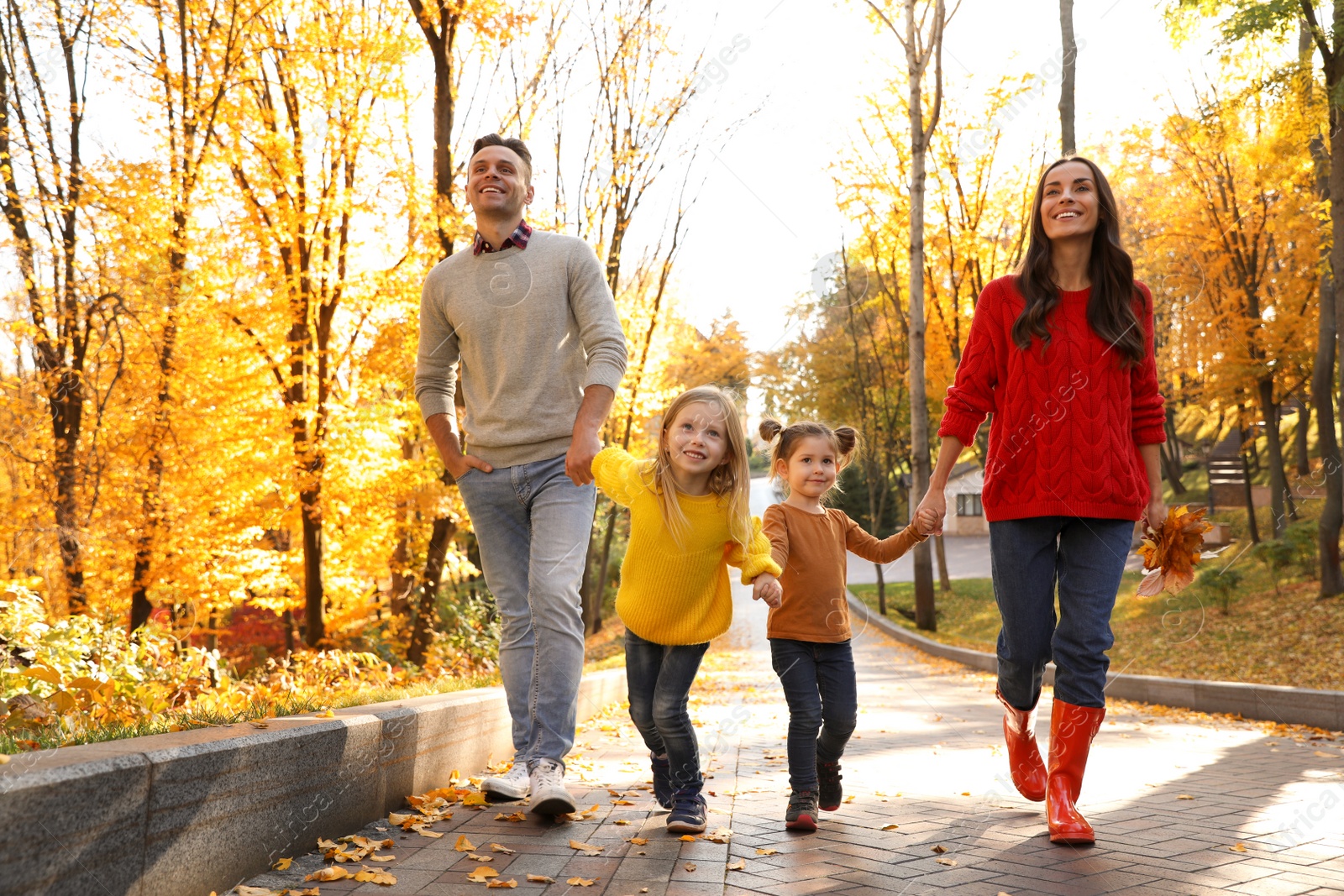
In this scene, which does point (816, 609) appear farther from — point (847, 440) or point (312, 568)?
point (312, 568)

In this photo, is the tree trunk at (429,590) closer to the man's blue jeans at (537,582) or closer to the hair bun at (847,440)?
the man's blue jeans at (537,582)

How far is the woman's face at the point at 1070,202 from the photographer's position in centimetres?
389

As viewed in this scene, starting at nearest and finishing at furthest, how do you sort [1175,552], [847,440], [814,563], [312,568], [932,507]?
1. [1175,552]
2. [932,507]
3. [814,563]
4. [847,440]
5. [312,568]

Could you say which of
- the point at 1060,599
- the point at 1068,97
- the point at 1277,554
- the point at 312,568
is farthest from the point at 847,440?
the point at 1277,554

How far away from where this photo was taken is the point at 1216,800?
14.3 feet

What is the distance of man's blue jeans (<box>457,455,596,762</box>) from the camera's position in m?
3.84

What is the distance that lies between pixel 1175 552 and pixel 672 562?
1.80 meters

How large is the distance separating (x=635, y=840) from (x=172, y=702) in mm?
2647

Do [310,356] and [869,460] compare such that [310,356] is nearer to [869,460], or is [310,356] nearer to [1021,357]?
[1021,357]

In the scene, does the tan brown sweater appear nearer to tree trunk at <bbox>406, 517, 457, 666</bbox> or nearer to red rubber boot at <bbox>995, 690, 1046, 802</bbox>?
red rubber boot at <bbox>995, 690, 1046, 802</bbox>

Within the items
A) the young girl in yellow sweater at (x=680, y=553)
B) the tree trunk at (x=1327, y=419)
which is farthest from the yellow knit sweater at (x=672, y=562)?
the tree trunk at (x=1327, y=419)

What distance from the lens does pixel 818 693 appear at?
13.5 feet

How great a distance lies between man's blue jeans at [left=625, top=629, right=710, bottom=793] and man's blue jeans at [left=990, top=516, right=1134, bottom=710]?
1.11 meters

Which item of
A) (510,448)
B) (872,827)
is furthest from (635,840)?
(510,448)
